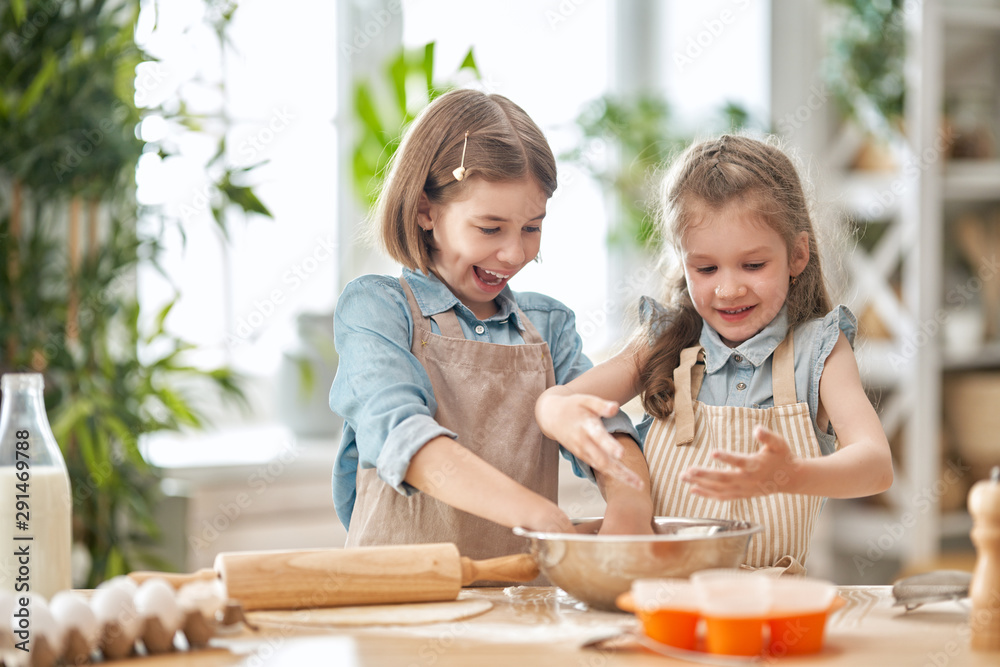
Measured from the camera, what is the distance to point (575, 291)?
3.59 meters

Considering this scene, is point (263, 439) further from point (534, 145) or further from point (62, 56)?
point (534, 145)

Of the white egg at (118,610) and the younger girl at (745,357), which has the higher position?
the younger girl at (745,357)

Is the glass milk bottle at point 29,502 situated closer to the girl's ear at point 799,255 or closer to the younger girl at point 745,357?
the younger girl at point 745,357

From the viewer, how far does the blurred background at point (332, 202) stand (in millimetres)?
2148

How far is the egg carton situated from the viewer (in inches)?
29.9

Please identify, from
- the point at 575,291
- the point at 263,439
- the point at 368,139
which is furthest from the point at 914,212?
the point at 263,439

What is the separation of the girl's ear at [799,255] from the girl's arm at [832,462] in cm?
11

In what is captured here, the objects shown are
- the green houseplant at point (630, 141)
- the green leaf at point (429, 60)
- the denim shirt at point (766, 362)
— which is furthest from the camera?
the green houseplant at point (630, 141)

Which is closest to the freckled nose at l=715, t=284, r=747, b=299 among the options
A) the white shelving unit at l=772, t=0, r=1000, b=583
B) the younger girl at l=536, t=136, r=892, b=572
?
the younger girl at l=536, t=136, r=892, b=572

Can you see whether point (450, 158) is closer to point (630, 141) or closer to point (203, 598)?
point (203, 598)

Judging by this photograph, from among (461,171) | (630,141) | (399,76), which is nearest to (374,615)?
(461,171)

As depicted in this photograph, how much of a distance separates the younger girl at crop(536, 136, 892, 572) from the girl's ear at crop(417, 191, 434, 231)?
30 centimetres

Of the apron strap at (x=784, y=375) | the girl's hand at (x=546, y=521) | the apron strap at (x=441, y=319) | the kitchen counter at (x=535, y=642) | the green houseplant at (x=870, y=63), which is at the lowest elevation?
the kitchen counter at (x=535, y=642)

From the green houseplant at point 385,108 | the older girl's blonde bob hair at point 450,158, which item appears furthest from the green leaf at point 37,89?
the older girl's blonde bob hair at point 450,158
